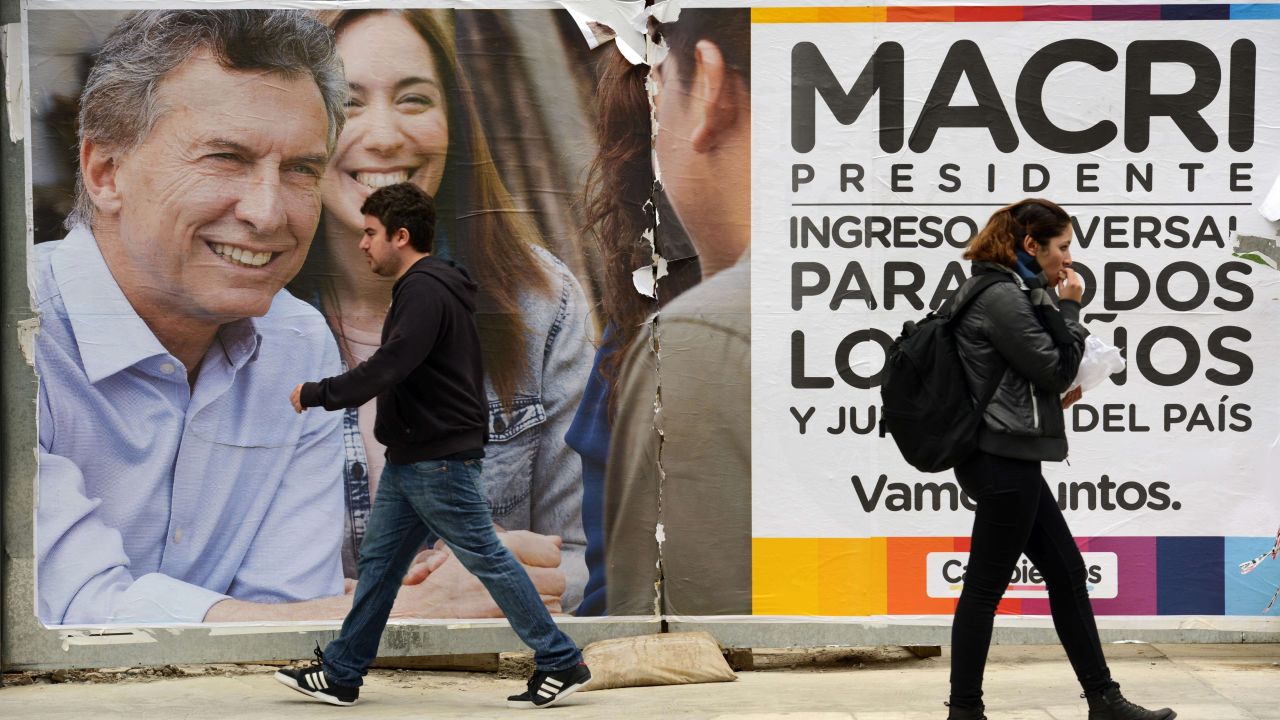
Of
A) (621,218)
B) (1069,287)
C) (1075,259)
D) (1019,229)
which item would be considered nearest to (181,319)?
(621,218)

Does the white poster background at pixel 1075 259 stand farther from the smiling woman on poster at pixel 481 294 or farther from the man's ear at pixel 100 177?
the man's ear at pixel 100 177

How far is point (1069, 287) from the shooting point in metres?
4.66

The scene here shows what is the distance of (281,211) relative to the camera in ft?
19.3

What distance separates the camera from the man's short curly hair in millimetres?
5305

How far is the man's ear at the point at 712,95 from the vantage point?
19.3ft

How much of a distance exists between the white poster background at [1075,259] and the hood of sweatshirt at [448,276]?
1.26 metres

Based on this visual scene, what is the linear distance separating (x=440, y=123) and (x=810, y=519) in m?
2.25

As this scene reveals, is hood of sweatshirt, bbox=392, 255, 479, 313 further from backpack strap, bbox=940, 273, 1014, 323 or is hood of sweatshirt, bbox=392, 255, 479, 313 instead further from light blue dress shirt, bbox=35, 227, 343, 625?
backpack strap, bbox=940, 273, 1014, 323

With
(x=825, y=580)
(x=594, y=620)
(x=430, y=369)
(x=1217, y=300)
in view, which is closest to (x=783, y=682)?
(x=825, y=580)

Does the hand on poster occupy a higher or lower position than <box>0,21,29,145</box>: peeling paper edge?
lower

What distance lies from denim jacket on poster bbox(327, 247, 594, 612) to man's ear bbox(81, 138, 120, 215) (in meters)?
1.29

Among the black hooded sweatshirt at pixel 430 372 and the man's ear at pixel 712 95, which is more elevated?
the man's ear at pixel 712 95

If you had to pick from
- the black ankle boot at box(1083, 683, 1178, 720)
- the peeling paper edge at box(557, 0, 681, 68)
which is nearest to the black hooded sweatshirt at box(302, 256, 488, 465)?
the peeling paper edge at box(557, 0, 681, 68)

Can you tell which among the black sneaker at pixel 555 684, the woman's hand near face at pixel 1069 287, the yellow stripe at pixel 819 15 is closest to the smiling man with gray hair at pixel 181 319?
the black sneaker at pixel 555 684
